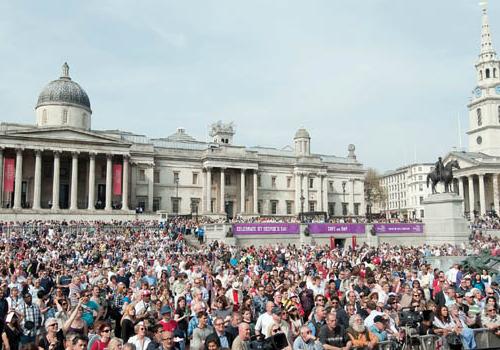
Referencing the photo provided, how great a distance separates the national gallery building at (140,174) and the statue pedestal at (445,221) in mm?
28394

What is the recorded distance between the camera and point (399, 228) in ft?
157

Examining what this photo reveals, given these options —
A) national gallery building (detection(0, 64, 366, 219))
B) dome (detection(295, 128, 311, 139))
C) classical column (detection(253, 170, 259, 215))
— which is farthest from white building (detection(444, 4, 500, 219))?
classical column (detection(253, 170, 259, 215))

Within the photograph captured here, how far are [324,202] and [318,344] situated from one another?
6482 cm

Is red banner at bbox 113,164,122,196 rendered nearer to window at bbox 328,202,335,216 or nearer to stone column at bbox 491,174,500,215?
window at bbox 328,202,335,216

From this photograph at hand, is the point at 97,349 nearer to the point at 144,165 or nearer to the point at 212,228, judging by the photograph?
the point at 212,228

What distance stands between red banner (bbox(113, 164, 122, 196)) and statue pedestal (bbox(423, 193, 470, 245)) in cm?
3309

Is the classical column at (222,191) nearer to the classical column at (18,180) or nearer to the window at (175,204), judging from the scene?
the window at (175,204)

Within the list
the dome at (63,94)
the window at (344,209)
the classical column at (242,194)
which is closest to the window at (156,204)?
the classical column at (242,194)

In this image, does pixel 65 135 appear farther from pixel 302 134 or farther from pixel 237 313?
pixel 237 313

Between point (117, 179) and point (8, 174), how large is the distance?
36.8 feet

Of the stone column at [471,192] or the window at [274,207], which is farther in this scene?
the stone column at [471,192]

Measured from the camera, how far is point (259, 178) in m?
69.1

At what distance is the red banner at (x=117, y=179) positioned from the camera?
179 ft

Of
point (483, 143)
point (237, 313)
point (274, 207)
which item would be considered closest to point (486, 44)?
point (483, 143)
